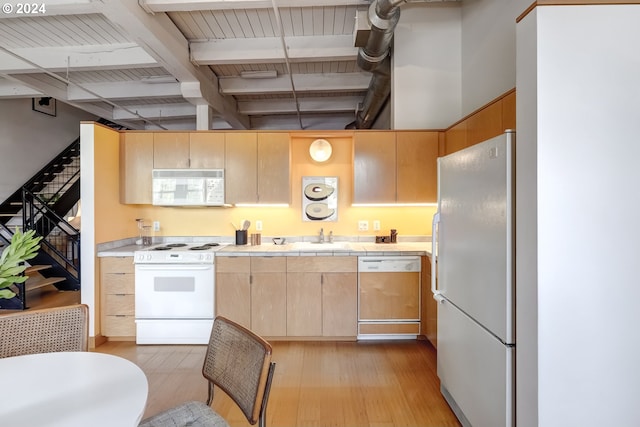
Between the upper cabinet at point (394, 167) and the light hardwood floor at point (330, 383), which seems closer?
the light hardwood floor at point (330, 383)

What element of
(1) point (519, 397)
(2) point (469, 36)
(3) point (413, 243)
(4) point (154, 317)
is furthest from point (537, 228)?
(4) point (154, 317)

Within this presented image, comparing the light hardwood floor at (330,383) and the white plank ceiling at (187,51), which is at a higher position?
the white plank ceiling at (187,51)

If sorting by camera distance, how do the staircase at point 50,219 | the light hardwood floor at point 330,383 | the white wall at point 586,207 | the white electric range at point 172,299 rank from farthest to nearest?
the staircase at point 50,219 < the white electric range at point 172,299 < the light hardwood floor at point 330,383 < the white wall at point 586,207

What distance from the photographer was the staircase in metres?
4.89

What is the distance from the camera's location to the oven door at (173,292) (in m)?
3.25

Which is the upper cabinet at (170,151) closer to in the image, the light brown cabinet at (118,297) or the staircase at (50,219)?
the light brown cabinet at (118,297)

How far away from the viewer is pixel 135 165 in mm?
3615

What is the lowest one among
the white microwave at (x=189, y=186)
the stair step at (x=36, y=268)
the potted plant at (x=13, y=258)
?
the stair step at (x=36, y=268)

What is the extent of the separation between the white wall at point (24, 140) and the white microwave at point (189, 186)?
413cm

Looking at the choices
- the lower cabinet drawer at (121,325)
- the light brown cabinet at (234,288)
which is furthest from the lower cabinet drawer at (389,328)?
the lower cabinet drawer at (121,325)

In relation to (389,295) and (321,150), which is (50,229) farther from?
(389,295)

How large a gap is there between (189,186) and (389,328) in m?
2.71

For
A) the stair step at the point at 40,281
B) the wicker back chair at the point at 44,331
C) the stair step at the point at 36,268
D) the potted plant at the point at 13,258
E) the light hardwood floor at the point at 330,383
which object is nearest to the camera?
the potted plant at the point at 13,258

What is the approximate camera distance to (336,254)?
329 centimetres
